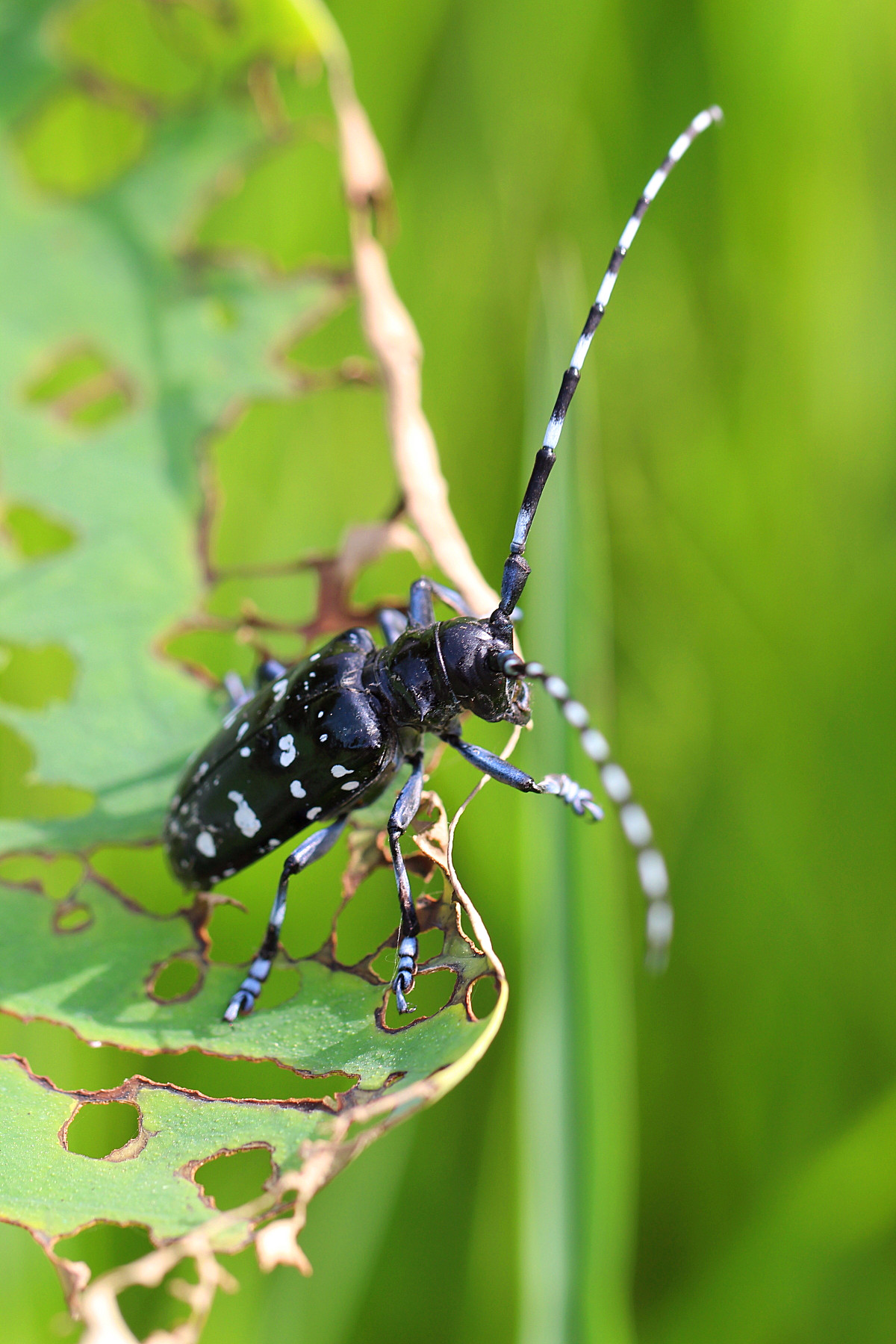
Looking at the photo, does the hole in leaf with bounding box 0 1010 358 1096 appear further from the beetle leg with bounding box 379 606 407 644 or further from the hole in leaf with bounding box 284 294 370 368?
the hole in leaf with bounding box 284 294 370 368

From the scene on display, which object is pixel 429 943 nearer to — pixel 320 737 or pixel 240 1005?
pixel 240 1005

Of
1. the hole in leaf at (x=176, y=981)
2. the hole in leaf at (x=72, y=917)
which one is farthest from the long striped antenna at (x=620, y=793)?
the hole in leaf at (x=72, y=917)

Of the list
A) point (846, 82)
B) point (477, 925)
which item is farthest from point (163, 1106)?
point (846, 82)

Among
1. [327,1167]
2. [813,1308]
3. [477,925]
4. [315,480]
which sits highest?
[315,480]

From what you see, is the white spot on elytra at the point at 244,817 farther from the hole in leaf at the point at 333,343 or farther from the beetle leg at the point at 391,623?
the hole in leaf at the point at 333,343

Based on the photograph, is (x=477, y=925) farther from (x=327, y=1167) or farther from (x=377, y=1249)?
(x=377, y=1249)

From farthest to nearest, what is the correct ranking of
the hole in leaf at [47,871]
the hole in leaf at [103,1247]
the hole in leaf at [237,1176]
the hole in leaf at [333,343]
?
the hole in leaf at [333,343] → the hole in leaf at [237,1176] → the hole in leaf at [103,1247] → the hole in leaf at [47,871]

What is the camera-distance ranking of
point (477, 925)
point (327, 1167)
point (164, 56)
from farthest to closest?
point (164, 56)
point (477, 925)
point (327, 1167)
